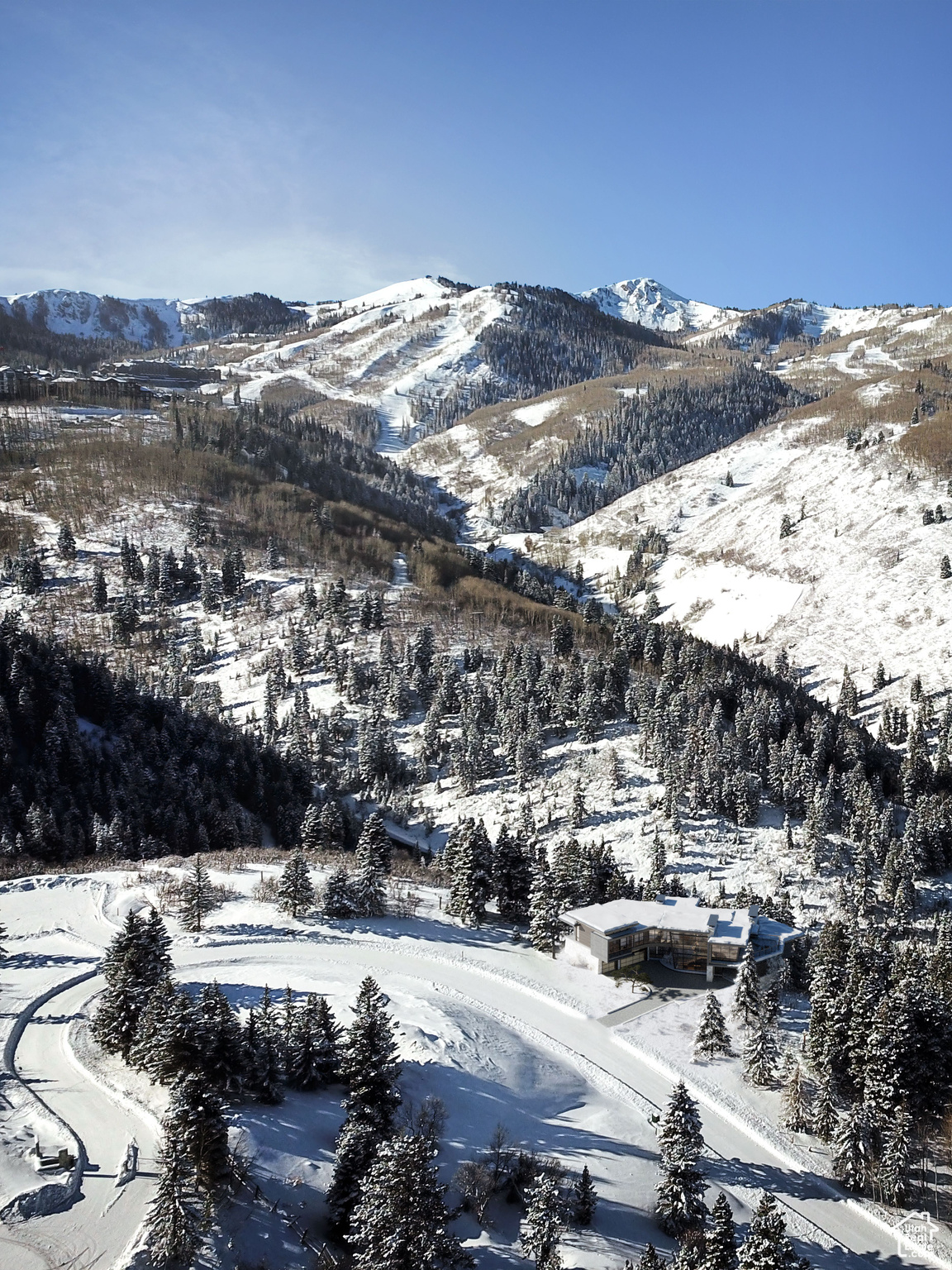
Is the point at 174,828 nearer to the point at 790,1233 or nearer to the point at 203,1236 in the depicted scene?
the point at 203,1236

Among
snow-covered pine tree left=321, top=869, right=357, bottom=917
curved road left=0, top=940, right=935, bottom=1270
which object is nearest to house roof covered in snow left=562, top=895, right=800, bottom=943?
curved road left=0, top=940, right=935, bottom=1270

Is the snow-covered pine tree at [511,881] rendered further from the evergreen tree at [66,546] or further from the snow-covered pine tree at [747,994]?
the evergreen tree at [66,546]

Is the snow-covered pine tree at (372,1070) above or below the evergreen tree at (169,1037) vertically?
below

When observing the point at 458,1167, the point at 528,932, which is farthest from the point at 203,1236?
the point at 528,932

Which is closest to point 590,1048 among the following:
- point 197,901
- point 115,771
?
point 197,901

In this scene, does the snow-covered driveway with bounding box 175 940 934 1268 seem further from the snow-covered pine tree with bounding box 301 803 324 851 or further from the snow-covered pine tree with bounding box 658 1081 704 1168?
the snow-covered pine tree with bounding box 301 803 324 851

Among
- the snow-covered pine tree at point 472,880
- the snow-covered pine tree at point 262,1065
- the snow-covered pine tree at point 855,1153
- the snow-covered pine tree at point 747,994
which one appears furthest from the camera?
the snow-covered pine tree at point 472,880

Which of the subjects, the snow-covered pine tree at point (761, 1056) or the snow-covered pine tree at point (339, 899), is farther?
the snow-covered pine tree at point (339, 899)

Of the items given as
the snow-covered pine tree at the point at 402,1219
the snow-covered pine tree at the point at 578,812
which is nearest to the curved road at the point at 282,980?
the snow-covered pine tree at the point at 402,1219
